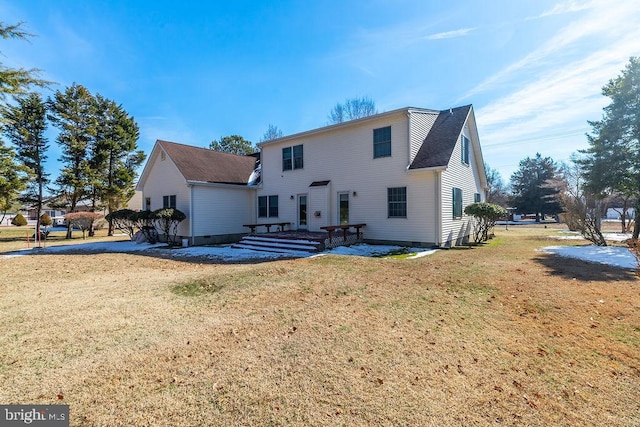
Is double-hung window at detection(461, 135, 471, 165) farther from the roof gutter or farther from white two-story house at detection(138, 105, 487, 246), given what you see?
the roof gutter

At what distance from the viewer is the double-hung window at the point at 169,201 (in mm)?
17125

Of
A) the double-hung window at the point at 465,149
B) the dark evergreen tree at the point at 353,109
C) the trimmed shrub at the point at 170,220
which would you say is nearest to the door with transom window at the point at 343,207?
the double-hung window at the point at 465,149

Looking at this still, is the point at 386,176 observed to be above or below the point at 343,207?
above

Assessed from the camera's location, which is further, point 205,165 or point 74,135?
point 74,135

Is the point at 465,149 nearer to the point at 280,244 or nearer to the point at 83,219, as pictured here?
the point at 280,244

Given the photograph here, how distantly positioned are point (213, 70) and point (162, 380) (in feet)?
52.6

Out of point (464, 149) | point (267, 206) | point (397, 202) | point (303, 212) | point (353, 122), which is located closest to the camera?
point (397, 202)

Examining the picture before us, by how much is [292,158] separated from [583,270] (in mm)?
13363

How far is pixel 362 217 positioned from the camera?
1462cm

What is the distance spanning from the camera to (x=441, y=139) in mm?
14234

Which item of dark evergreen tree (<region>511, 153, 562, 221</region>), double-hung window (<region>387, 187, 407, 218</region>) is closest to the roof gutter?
double-hung window (<region>387, 187, 407, 218</region>)

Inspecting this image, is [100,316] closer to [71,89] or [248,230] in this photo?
[248,230]

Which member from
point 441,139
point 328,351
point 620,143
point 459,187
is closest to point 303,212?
point 441,139

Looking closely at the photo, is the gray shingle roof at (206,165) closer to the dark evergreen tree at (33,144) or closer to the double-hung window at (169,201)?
the double-hung window at (169,201)
